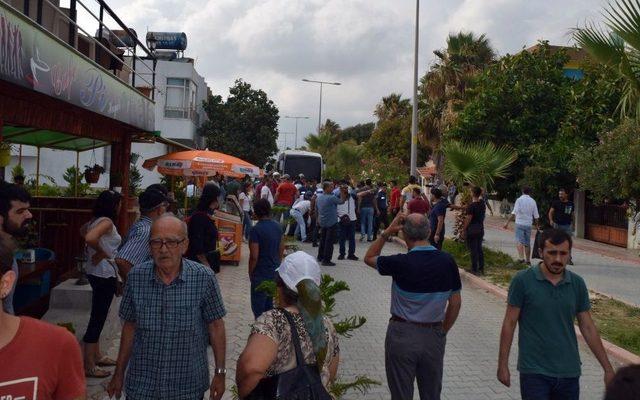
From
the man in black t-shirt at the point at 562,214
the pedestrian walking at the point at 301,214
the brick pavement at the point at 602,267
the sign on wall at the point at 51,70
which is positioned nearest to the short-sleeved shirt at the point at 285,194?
the pedestrian walking at the point at 301,214

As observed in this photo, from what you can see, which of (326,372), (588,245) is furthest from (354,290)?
(588,245)

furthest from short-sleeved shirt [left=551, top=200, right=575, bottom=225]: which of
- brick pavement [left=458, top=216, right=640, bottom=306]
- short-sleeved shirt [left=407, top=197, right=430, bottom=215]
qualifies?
short-sleeved shirt [left=407, top=197, right=430, bottom=215]

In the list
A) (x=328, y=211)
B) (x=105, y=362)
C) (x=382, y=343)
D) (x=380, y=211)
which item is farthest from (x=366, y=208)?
(x=105, y=362)

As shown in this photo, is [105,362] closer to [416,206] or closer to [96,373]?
[96,373]

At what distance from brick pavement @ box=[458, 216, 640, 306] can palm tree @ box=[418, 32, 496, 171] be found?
1254cm

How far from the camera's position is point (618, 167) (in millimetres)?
9266

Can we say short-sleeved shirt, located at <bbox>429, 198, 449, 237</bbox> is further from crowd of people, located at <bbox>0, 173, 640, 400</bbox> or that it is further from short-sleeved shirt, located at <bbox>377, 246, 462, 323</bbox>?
short-sleeved shirt, located at <bbox>377, 246, 462, 323</bbox>

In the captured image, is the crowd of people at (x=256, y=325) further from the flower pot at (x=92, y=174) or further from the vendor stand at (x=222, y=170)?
the vendor stand at (x=222, y=170)

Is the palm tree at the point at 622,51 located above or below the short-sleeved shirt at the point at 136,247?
above

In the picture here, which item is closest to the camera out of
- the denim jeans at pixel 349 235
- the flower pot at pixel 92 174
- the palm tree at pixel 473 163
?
the flower pot at pixel 92 174

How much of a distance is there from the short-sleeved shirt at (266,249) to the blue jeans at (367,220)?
38.2ft

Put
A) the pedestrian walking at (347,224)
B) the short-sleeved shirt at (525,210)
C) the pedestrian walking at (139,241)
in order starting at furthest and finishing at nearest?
the pedestrian walking at (347,224) < the short-sleeved shirt at (525,210) < the pedestrian walking at (139,241)

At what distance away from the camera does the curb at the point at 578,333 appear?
300 inches

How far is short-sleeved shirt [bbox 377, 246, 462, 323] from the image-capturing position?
4.52 meters
